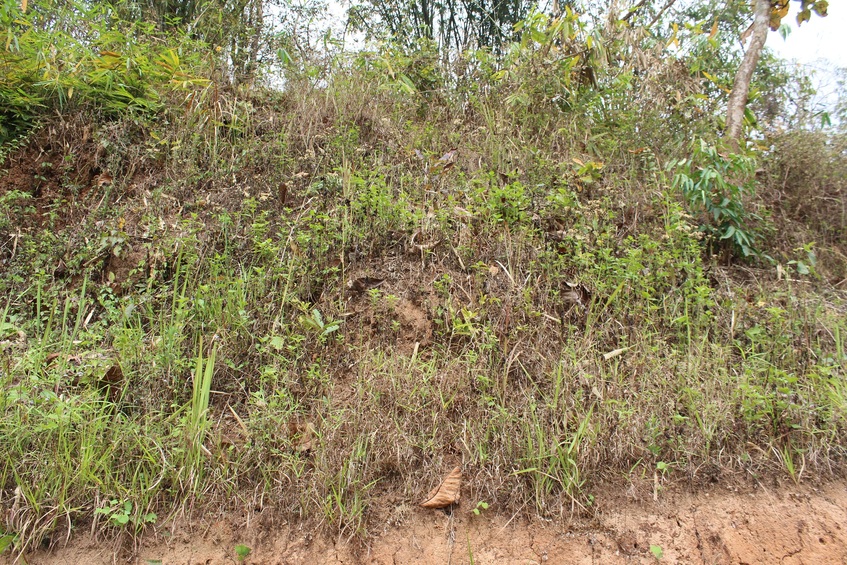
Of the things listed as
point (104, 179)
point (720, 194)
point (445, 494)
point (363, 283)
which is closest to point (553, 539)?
point (445, 494)

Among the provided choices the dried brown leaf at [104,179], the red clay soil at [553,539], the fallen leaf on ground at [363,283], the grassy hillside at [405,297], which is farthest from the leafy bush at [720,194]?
the dried brown leaf at [104,179]

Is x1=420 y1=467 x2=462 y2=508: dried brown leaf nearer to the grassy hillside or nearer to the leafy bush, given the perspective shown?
the grassy hillside

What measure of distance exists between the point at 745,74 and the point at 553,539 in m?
4.27

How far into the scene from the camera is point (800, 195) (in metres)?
4.54

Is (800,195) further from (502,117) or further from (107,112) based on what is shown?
(107,112)

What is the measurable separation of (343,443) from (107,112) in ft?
11.9

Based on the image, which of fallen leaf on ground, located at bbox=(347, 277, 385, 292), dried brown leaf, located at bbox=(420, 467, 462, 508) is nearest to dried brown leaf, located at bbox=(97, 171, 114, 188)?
fallen leaf on ground, located at bbox=(347, 277, 385, 292)

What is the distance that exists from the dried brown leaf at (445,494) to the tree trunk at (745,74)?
3.70 m

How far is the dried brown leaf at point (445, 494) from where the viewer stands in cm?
251

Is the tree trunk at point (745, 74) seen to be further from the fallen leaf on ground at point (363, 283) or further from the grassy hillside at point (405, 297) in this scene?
the fallen leaf on ground at point (363, 283)

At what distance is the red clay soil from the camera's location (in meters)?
2.37

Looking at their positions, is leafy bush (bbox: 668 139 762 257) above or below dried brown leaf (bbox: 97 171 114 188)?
below

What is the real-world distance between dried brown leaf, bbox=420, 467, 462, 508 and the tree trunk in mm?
3698

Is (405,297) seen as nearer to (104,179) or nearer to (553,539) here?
(553,539)
